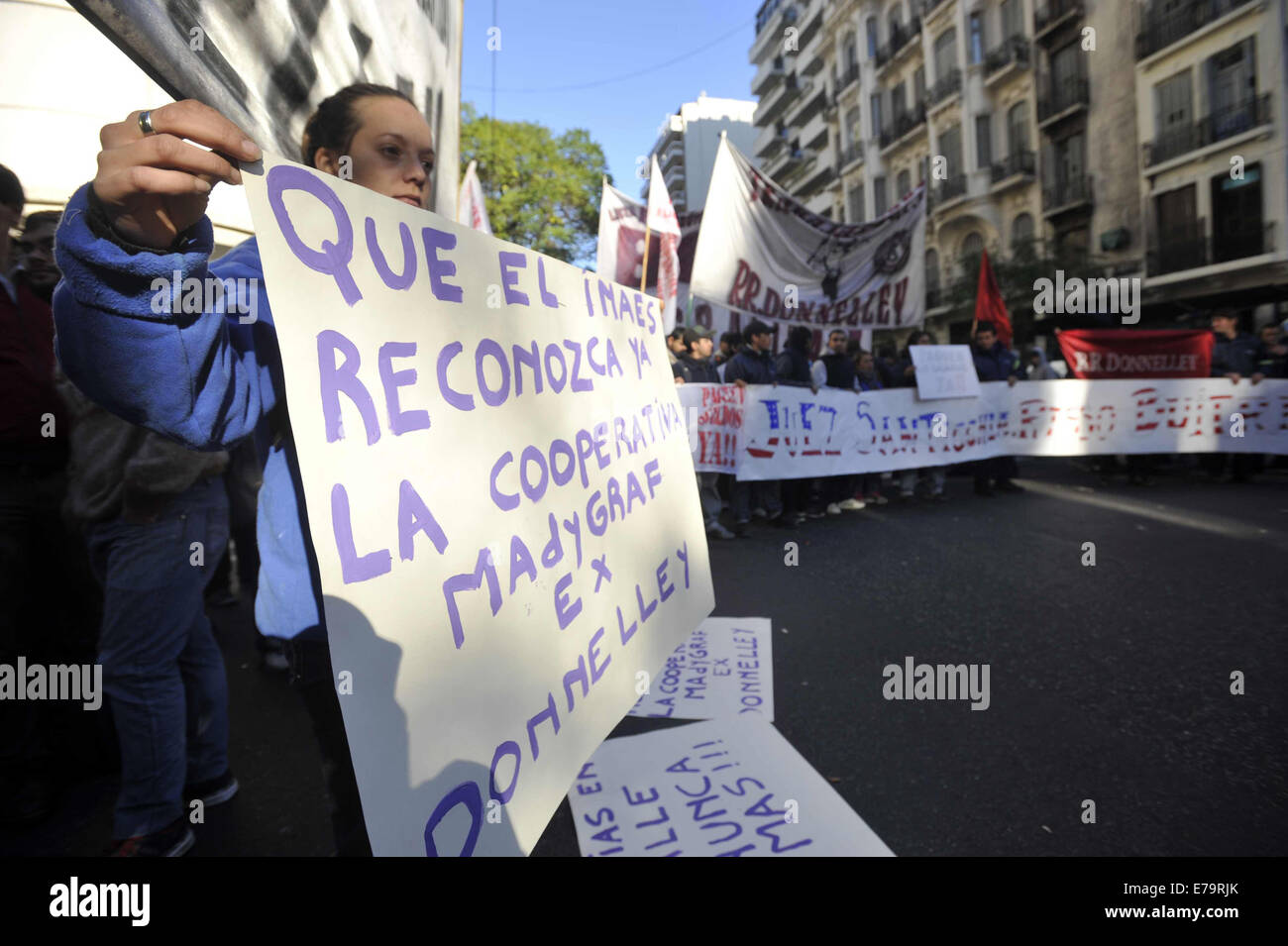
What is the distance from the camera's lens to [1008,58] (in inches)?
986

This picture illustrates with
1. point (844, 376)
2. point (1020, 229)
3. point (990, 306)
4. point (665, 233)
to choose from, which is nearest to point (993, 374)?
point (990, 306)

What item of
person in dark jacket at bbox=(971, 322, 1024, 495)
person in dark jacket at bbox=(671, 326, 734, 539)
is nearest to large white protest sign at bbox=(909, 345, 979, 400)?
person in dark jacket at bbox=(971, 322, 1024, 495)

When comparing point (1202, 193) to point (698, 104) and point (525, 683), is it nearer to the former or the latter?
point (525, 683)

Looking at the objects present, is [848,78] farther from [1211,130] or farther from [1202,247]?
[1202,247]

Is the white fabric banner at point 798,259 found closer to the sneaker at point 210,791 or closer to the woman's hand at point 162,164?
the sneaker at point 210,791

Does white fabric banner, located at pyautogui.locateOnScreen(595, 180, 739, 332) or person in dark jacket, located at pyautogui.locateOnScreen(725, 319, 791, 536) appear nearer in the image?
person in dark jacket, located at pyautogui.locateOnScreen(725, 319, 791, 536)

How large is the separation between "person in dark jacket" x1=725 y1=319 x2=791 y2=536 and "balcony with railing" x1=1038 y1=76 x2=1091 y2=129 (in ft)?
73.2

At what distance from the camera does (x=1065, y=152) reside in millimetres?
23750

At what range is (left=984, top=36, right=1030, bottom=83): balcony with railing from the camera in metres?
24.7

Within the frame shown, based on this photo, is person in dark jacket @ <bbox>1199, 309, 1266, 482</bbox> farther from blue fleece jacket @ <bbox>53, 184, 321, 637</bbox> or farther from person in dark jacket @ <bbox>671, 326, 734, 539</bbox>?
blue fleece jacket @ <bbox>53, 184, 321, 637</bbox>

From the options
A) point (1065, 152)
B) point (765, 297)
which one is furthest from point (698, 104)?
point (765, 297)

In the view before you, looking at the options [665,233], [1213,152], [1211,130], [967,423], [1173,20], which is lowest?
[967,423]

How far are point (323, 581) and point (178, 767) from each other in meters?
1.68

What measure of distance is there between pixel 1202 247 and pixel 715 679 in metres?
23.3
